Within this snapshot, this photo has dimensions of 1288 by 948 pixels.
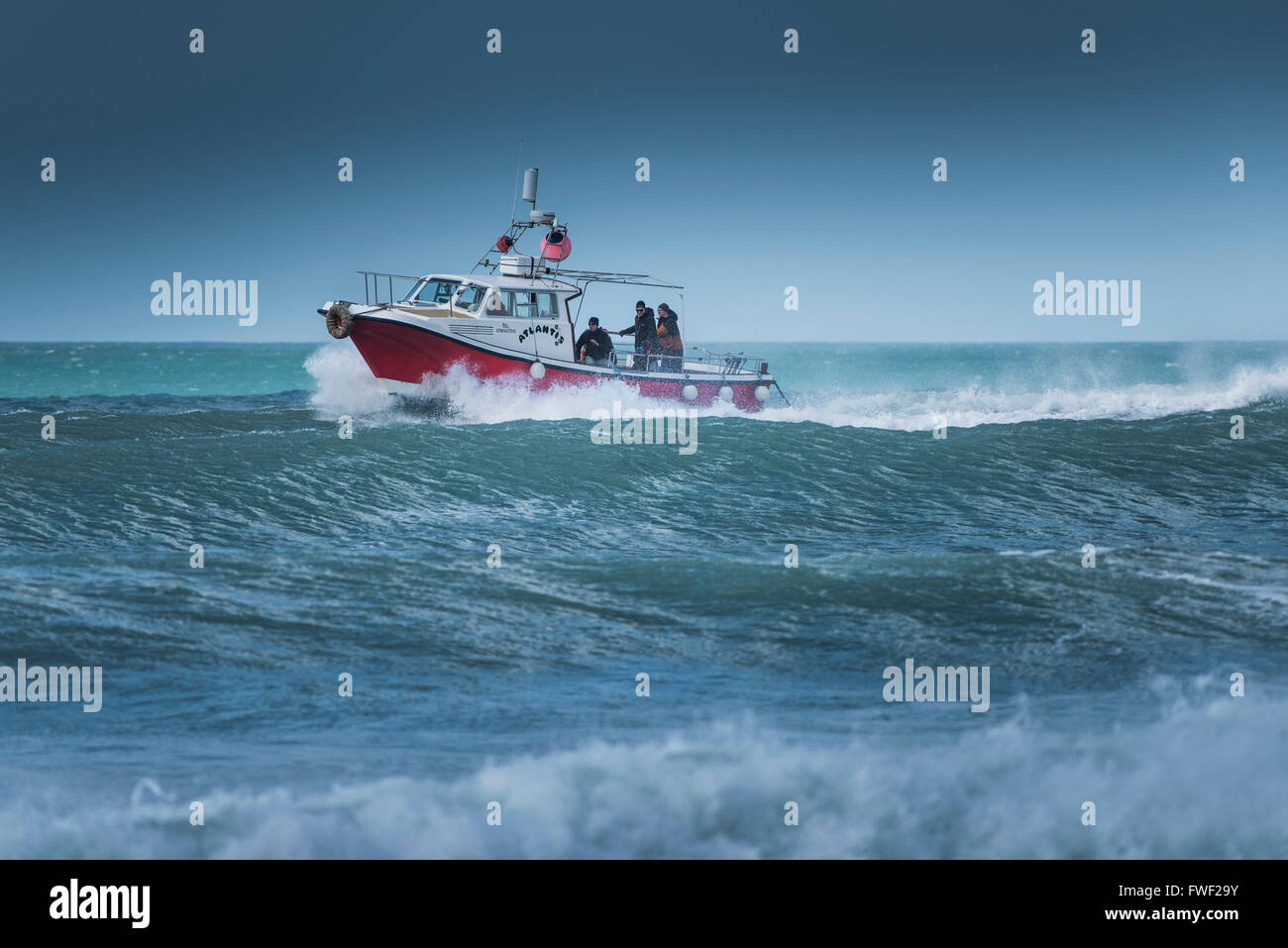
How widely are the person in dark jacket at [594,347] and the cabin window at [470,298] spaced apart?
2.19 m

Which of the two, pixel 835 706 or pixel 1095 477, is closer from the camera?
pixel 835 706

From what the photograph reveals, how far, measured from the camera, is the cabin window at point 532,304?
21141 mm

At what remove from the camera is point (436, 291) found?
844 inches

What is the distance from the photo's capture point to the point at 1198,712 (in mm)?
6410

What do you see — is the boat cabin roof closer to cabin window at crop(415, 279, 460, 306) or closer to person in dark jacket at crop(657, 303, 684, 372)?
cabin window at crop(415, 279, 460, 306)

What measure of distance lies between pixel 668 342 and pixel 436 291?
15.7 feet

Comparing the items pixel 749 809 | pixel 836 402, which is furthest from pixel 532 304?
pixel 749 809

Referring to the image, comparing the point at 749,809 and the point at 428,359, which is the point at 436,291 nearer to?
the point at 428,359

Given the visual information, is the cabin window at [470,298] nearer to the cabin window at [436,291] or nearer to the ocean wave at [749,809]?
the cabin window at [436,291]

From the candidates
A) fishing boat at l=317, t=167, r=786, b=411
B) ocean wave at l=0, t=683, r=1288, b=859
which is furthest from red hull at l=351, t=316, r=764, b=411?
ocean wave at l=0, t=683, r=1288, b=859

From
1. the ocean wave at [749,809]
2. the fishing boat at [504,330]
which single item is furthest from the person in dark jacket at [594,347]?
the ocean wave at [749,809]
